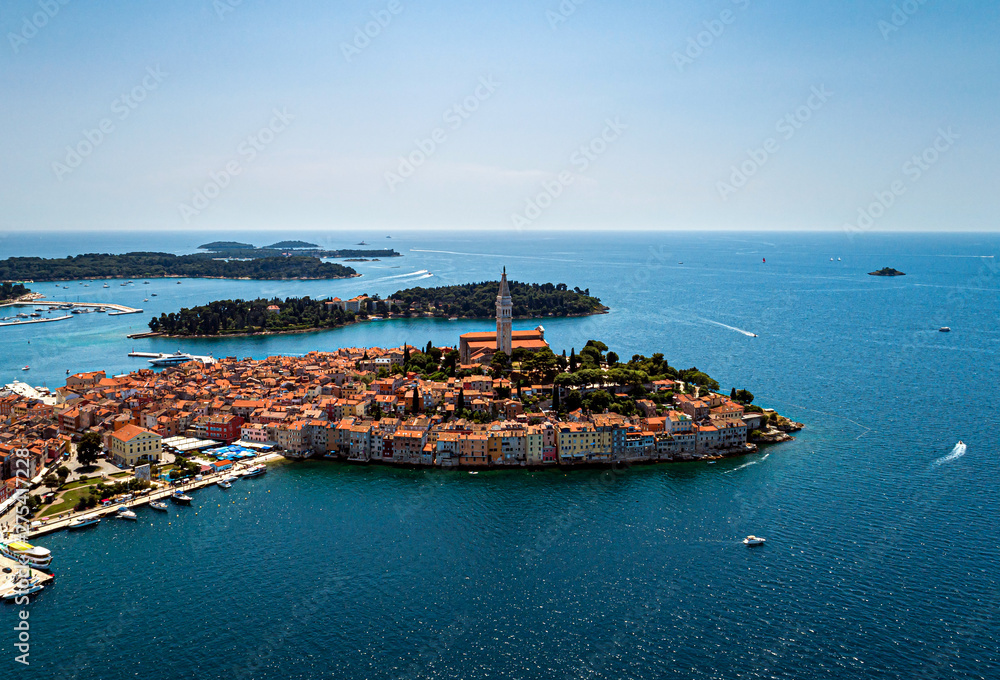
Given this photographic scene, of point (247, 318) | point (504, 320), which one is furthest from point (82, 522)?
point (247, 318)

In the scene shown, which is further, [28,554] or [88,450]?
[88,450]

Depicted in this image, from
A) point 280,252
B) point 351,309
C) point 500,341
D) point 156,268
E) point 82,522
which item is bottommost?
point 82,522

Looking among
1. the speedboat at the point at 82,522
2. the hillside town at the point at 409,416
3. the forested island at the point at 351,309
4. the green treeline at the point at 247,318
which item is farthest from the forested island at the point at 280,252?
the speedboat at the point at 82,522

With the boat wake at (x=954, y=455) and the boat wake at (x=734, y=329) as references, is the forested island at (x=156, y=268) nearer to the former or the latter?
the boat wake at (x=734, y=329)

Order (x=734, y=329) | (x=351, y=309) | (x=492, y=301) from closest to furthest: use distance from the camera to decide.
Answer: (x=734, y=329) < (x=492, y=301) < (x=351, y=309)

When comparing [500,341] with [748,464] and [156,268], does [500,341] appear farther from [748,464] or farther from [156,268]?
[156,268]

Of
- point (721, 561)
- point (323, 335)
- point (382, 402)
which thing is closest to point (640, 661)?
point (721, 561)

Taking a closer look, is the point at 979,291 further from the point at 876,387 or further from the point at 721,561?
the point at 721,561

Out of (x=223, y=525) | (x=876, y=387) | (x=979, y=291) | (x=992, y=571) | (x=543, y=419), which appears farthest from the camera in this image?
(x=979, y=291)
